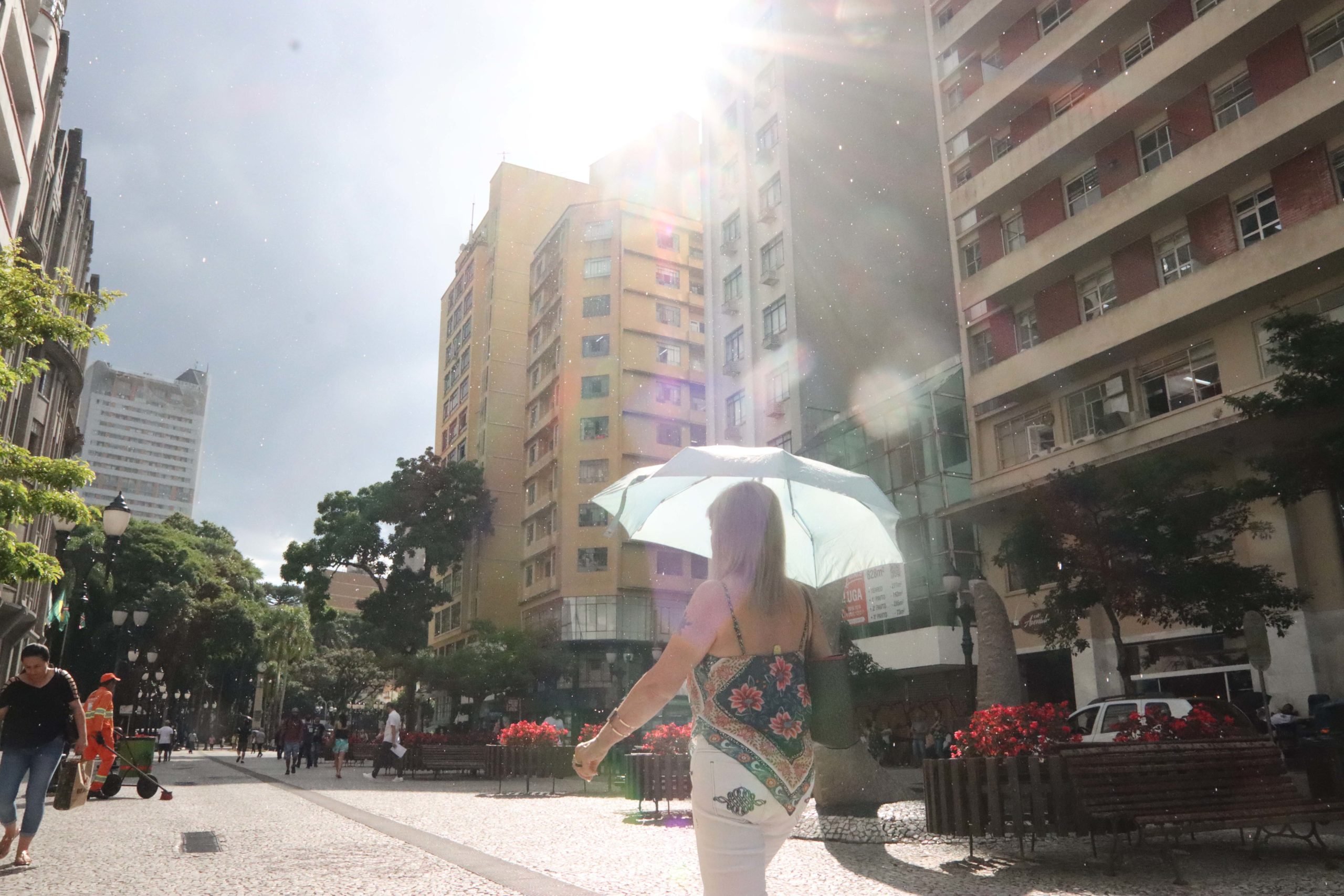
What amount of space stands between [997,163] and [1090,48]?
3586 mm

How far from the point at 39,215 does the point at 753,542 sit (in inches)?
1242

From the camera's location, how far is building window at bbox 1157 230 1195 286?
22297 millimetres

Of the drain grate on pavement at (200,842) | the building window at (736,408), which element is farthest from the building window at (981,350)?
the drain grate on pavement at (200,842)

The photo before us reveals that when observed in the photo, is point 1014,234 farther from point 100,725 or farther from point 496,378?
point 496,378

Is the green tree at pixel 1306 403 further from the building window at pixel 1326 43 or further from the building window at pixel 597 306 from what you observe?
the building window at pixel 597 306

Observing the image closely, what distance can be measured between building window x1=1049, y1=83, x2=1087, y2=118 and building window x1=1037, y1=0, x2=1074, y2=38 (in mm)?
1693

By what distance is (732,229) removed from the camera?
4412cm

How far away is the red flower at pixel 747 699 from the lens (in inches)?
110

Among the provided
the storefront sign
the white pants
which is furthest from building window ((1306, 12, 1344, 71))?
the white pants

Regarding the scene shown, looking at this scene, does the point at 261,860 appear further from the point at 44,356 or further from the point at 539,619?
the point at 539,619

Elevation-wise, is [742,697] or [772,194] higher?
[772,194]

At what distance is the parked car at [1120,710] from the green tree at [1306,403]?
12.0ft

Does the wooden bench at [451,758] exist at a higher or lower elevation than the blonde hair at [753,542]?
lower

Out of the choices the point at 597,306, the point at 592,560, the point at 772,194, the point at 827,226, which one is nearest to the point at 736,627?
the point at 827,226
